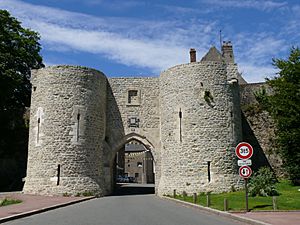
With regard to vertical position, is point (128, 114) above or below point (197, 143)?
above

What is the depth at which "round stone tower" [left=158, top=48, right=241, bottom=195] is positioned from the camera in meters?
21.2

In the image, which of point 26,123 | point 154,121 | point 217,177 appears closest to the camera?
point 217,177

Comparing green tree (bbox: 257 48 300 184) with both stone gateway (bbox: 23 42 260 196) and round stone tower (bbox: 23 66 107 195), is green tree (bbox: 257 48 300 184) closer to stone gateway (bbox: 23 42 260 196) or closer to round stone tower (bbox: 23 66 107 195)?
stone gateway (bbox: 23 42 260 196)

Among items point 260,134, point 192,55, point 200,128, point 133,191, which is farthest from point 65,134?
point 260,134

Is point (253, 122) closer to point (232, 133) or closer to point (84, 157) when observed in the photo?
point (232, 133)

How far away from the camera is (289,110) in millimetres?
21500

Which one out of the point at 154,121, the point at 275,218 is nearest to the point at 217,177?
the point at 154,121

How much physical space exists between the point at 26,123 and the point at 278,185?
18.7 metres

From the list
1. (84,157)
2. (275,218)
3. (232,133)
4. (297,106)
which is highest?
(297,106)

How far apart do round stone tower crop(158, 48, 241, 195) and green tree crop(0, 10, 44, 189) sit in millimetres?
12028

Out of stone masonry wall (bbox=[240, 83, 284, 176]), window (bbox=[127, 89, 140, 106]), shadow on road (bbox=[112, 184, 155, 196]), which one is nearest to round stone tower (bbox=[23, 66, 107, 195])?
window (bbox=[127, 89, 140, 106])

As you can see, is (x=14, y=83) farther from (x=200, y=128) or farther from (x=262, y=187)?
(x=262, y=187)

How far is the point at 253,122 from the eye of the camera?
25969 mm

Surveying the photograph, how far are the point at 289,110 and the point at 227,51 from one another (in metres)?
21.5
